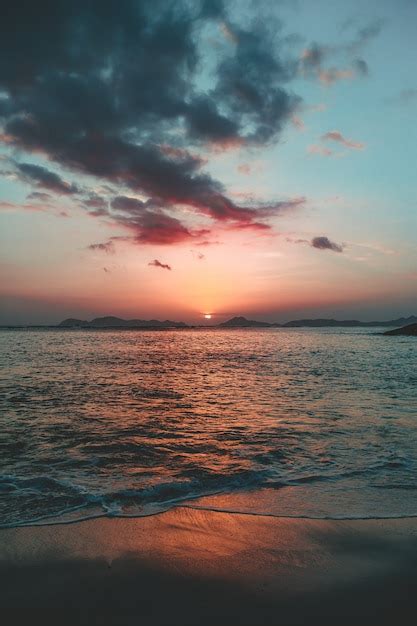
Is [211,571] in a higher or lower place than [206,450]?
higher

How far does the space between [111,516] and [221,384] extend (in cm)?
1923

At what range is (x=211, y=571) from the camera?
202 inches

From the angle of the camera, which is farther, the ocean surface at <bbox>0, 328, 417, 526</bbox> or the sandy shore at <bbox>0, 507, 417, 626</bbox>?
the ocean surface at <bbox>0, 328, 417, 526</bbox>

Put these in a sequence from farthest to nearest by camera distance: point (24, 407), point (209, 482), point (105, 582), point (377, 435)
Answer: point (24, 407) < point (377, 435) < point (209, 482) < point (105, 582)

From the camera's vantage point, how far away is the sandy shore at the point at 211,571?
4.31 m

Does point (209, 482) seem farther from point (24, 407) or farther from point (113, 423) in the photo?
point (24, 407)

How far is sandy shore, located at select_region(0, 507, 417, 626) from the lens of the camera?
14.1ft

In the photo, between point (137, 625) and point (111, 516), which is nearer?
point (137, 625)

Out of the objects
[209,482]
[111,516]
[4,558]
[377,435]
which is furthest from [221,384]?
[4,558]

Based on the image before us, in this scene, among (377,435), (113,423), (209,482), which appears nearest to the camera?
(209,482)

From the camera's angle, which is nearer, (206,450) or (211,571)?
(211,571)

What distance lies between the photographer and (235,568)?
518cm

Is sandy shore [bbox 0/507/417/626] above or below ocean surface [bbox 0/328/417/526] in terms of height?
above

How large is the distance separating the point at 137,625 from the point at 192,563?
1.32m
